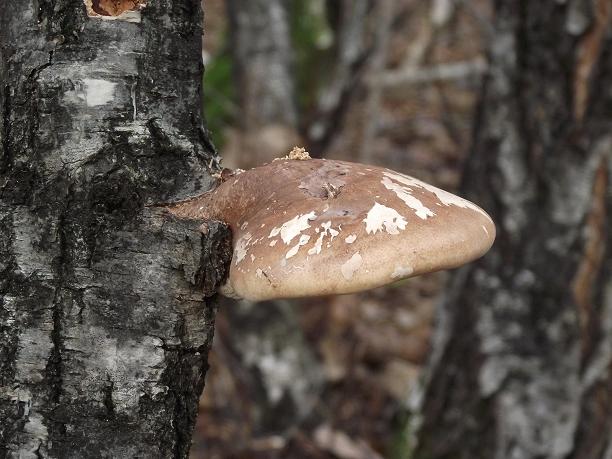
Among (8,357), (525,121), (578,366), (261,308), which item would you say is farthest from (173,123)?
(261,308)

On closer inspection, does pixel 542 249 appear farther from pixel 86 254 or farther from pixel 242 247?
pixel 86 254

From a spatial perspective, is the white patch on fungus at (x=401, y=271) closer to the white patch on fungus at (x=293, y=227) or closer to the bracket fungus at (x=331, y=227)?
the bracket fungus at (x=331, y=227)

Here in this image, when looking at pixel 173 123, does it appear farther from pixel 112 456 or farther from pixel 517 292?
pixel 517 292

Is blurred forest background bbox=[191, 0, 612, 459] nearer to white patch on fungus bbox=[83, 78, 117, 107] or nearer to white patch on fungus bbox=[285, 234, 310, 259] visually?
white patch on fungus bbox=[285, 234, 310, 259]

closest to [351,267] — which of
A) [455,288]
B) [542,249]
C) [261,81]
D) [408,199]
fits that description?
[408,199]

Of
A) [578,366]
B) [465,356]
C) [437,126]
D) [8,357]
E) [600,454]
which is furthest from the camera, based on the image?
[437,126]

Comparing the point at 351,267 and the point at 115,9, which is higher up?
the point at 115,9
